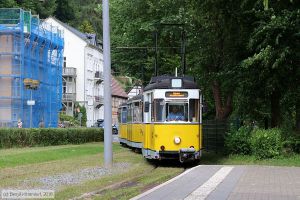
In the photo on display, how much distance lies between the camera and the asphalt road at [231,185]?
39.1 feet

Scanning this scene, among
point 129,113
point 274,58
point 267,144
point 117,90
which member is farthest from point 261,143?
point 117,90

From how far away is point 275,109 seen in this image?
2534 cm

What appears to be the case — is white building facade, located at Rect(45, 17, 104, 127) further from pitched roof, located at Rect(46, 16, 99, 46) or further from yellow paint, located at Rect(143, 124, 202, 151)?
yellow paint, located at Rect(143, 124, 202, 151)

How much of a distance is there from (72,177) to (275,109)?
12.1 metres

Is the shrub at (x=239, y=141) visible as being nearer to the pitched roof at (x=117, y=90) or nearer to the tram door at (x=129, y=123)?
the tram door at (x=129, y=123)

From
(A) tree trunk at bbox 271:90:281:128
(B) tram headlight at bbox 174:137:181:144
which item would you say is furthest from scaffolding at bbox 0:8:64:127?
(B) tram headlight at bbox 174:137:181:144

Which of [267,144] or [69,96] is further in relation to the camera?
[69,96]

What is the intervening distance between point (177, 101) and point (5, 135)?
1383 centimetres

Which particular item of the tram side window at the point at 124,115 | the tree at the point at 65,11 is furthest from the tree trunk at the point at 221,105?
the tree at the point at 65,11

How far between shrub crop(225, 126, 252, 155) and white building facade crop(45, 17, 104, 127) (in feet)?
194

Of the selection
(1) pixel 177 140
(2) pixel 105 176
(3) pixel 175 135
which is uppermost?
(3) pixel 175 135

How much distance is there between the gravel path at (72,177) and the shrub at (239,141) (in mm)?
6282

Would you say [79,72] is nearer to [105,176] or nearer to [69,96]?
[69,96]

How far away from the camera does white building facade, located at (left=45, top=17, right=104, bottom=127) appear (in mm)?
83875
